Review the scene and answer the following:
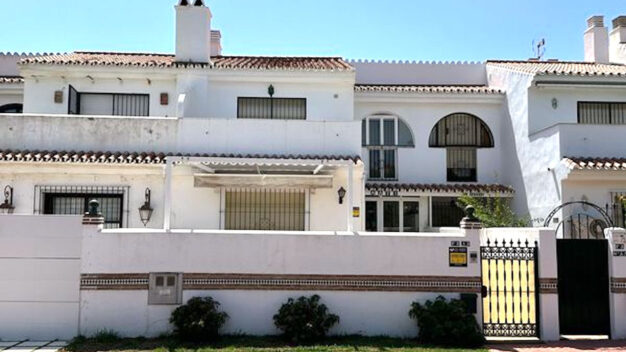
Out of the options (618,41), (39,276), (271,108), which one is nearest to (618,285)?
(39,276)

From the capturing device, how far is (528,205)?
20188mm

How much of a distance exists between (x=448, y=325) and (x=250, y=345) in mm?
3692

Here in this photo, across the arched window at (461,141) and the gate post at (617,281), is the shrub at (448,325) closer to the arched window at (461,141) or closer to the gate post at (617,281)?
the gate post at (617,281)

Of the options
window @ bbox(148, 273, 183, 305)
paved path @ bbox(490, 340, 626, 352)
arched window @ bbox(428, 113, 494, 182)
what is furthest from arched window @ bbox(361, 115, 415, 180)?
window @ bbox(148, 273, 183, 305)

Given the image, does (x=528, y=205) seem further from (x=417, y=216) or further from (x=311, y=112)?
(x=311, y=112)

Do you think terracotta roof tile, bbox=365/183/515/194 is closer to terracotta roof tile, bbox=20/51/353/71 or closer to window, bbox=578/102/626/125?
window, bbox=578/102/626/125

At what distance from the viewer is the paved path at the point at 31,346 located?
962cm

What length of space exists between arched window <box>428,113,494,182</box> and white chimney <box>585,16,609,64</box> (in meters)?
8.38

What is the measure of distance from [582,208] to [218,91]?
1338 cm

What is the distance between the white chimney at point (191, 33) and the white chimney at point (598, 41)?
1883 cm

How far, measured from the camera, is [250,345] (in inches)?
385

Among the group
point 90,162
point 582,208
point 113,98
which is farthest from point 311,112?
point 582,208

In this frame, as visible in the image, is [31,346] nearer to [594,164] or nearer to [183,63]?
[183,63]

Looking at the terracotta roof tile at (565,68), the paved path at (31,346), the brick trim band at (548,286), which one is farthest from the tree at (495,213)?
the paved path at (31,346)
